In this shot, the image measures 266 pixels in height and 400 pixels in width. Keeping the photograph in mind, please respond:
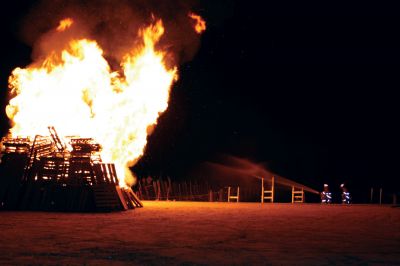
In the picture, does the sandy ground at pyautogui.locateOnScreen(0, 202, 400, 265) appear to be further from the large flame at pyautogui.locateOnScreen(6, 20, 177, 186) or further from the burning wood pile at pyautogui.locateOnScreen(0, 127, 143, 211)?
the large flame at pyautogui.locateOnScreen(6, 20, 177, 186)

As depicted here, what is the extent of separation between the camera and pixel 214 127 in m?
51.8

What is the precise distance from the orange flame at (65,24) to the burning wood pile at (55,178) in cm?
522

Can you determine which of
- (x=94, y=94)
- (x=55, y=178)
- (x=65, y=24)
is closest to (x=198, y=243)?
(x=55, y=178)

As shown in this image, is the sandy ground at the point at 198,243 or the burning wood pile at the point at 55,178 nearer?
the sandy ground at the point at 198,243

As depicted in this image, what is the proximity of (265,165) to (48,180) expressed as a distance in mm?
32236

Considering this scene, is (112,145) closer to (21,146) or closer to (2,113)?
(21,146)

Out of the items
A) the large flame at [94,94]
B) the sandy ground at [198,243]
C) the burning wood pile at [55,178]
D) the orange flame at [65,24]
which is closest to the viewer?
the sandy ground at [198,243]

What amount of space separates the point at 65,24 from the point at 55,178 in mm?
7076

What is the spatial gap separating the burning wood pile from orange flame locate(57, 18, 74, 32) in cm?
522

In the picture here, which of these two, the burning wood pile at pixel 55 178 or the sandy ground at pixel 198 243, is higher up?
the burning wood pile at pixel 55 178

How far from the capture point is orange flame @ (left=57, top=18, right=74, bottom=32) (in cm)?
2322

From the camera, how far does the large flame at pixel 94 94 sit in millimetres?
22953

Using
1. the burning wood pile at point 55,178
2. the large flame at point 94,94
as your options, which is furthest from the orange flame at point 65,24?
the burning wood pile at point 55,178

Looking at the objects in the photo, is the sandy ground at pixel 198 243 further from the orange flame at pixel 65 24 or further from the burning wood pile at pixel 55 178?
the orange flame at pixel 65 24
